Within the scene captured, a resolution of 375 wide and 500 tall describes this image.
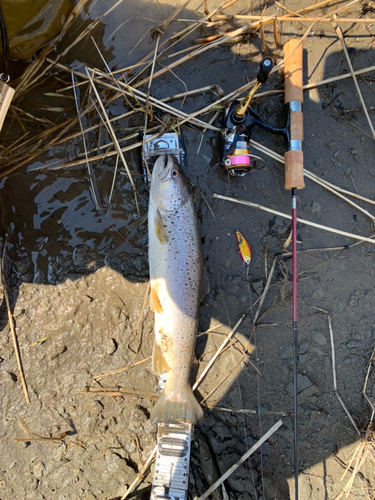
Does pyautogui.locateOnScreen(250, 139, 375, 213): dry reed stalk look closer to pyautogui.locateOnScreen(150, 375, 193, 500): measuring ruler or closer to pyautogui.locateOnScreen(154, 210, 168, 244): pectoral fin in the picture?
pyautogui.locateOnScreen(154, 210, 168, 244): pectoral fin

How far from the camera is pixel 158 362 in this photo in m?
3.19

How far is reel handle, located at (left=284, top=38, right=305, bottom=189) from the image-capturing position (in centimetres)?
313

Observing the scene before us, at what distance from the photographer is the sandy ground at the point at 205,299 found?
3.26 m

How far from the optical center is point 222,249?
355 cm

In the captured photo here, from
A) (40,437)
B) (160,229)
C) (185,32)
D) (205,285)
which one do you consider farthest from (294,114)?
(40,437)

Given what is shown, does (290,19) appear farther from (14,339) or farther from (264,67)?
(14,339)

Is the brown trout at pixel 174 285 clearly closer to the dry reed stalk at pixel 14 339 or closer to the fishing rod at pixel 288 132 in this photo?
the fishing rod at pixel 288 132

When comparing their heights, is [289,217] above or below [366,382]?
above

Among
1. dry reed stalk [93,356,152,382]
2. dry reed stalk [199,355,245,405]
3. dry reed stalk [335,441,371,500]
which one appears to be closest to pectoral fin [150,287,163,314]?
dry reed stalk [93,356,152,382]

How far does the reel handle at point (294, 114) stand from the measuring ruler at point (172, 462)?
277 cm

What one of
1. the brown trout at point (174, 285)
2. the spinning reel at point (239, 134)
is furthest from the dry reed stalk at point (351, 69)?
the brown trout at point (174, 285)

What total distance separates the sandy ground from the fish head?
428 millimetres

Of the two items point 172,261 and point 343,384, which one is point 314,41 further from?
point 343,384

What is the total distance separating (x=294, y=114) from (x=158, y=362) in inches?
117
